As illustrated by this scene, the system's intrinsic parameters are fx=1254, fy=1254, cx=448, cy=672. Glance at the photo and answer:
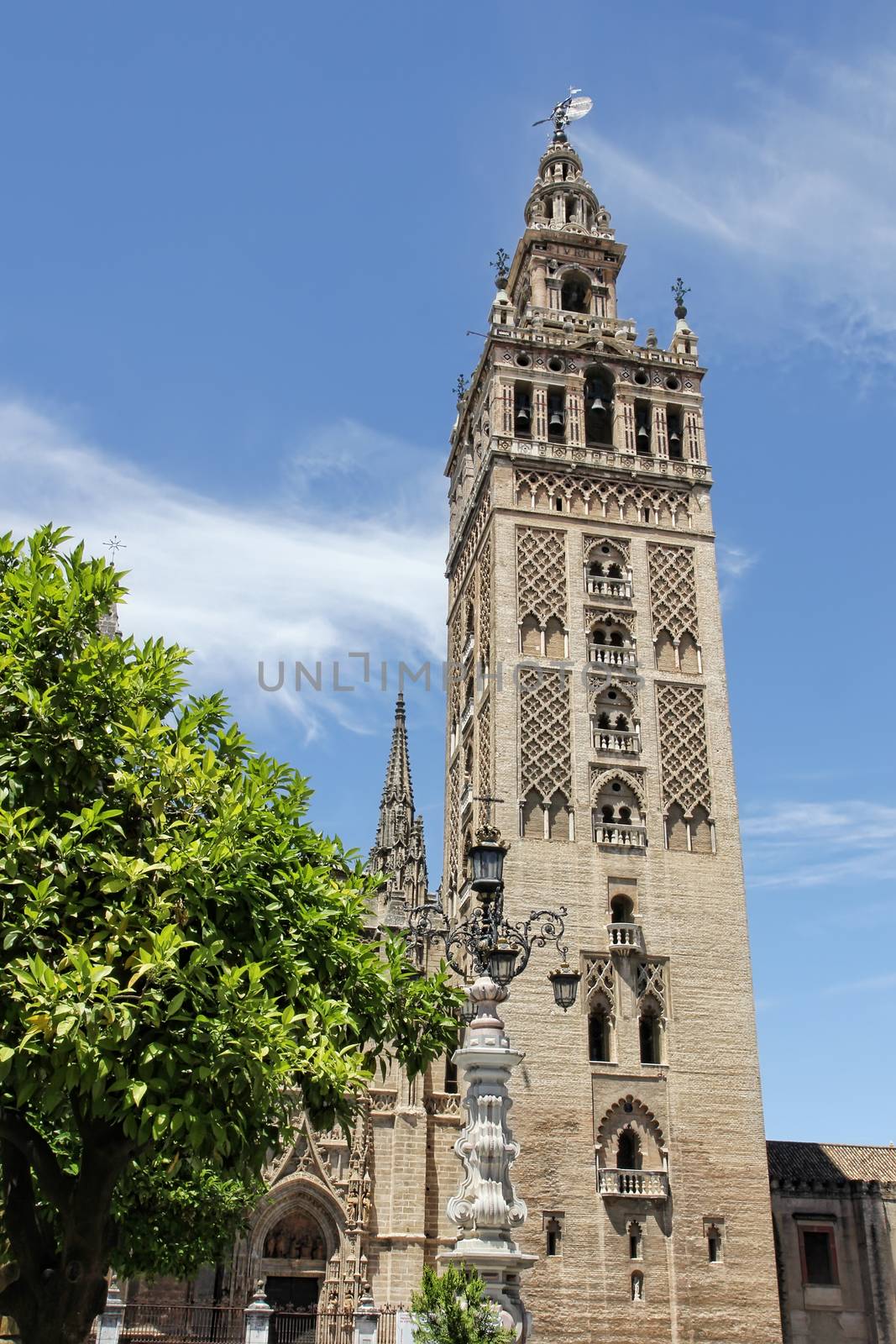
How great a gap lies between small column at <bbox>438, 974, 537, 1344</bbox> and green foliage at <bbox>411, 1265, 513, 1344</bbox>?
0.29 metres

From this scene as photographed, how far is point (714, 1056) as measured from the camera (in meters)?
31.8

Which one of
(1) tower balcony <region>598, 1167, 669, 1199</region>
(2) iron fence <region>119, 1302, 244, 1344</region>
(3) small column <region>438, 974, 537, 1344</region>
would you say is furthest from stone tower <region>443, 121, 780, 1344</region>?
(3) small column <region>438, 974, 537, 1344</region>

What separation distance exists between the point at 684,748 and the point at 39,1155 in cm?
2572

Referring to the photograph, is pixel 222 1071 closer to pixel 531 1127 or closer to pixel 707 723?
pixel 531 1127

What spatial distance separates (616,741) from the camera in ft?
117

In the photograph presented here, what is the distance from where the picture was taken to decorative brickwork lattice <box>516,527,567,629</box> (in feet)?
121

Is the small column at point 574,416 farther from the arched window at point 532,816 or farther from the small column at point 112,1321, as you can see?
the small column at point 112,1321

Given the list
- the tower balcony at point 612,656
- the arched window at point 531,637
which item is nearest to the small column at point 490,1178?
the arched window at point 531,637

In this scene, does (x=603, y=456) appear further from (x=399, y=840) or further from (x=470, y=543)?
(x=399, y=840)

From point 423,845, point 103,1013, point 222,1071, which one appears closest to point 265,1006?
point 222,1071

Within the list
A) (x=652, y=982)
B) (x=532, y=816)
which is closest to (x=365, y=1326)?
(x=652, y=982)

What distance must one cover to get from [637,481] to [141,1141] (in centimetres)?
3097

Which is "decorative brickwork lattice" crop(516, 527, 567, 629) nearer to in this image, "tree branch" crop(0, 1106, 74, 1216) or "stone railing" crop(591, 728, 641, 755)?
"stone railing" crop(591, 728, 641, 755)

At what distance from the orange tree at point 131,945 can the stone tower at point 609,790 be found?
17.6 m
